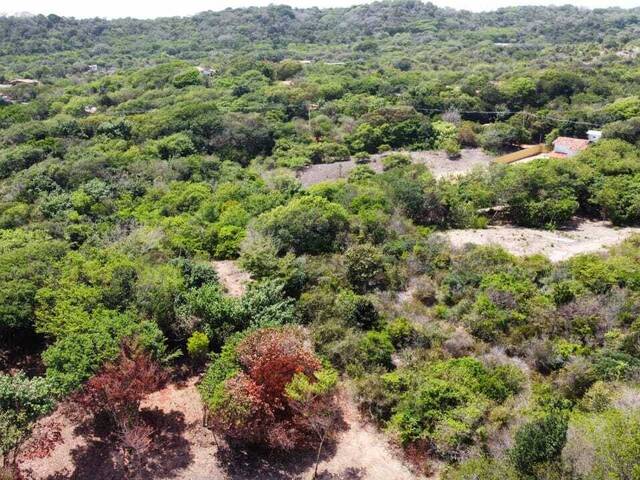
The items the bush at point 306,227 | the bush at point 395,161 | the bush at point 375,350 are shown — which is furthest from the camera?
the bush at point 395,161

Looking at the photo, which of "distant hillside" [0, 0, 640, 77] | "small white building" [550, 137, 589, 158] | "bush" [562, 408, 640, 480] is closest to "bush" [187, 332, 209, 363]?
"bush" [562, 408, 640, 480]

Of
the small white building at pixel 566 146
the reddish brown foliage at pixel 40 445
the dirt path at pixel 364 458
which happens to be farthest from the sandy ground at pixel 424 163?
the reddish brown foliage at pixel 40 445

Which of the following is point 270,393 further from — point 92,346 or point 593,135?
point 593,135

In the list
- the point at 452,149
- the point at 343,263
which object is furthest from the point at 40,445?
the point at 452,149

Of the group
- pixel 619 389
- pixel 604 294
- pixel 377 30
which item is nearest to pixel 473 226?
pixel 604 294

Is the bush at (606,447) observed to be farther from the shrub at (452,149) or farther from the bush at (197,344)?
the shrub at (452,149)

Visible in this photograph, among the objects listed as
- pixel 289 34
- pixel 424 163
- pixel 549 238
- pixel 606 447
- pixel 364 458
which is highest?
pixel 289 34
